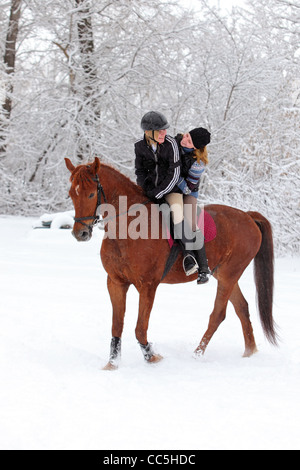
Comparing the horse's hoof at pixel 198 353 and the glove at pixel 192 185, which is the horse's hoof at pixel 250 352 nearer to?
the horse's hoof at pixel 198 353

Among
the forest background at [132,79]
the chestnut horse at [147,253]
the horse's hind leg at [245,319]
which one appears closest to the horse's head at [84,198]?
the chestnut horse at [147,253]

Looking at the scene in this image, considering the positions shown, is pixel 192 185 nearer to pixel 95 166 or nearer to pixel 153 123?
pixel 153 123

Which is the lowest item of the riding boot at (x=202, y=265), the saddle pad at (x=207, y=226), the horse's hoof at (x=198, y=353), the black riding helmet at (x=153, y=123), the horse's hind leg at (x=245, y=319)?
the horse's hoof at (x=198, y=353)

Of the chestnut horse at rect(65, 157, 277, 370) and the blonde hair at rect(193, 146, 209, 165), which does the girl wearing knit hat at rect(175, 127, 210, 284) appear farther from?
the chestnut horse at rect(65, 157, 277, 370)

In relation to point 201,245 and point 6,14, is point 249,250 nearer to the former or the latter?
point 201,245

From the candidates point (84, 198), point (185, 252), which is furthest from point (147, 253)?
point (84, 198)

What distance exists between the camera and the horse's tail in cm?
498

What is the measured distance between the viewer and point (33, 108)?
1716 cm

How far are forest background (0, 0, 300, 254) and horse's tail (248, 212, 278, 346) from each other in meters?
8.04

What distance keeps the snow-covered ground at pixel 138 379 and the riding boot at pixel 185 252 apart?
0.82 meters

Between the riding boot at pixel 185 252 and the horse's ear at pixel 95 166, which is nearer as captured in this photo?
the horse's ear at pixel 95 166

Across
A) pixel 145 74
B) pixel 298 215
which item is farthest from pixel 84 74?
pixel 298 215

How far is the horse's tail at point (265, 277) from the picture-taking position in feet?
16.3

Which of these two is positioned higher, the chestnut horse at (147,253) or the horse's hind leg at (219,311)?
the chestnut horse at (147,253)
